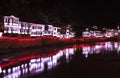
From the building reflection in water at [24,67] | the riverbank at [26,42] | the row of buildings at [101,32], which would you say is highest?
the row of buildings at [101,32]

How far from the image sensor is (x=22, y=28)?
41.0m

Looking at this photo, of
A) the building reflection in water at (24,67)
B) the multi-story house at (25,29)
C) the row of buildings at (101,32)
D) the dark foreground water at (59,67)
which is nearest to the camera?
the dark foreground water at (59,67)

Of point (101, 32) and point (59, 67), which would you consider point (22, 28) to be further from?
point (101, 32)

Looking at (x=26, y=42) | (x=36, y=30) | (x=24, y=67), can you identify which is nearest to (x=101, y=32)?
(x=36, y=30)

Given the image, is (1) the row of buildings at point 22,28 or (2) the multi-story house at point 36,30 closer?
(1) the row of buildings at point 22,28

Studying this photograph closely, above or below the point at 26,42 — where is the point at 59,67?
below

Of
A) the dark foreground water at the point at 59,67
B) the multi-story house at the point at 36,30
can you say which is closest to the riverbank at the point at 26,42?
the multi-story house at the point at 36,30

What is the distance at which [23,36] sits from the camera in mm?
41062

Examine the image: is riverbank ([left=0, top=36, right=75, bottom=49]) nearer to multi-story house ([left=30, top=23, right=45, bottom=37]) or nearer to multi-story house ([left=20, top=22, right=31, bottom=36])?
multi-story house ([left=30, top=23, right=45, bottom=37])

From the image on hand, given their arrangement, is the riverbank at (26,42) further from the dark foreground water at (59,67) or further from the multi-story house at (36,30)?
the dark foreground water at (59,67)

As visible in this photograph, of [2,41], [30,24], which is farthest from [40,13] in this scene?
[2,41]

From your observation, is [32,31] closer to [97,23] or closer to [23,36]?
[23,36]

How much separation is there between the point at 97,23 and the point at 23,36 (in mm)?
76379

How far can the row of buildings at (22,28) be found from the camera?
36.1m
